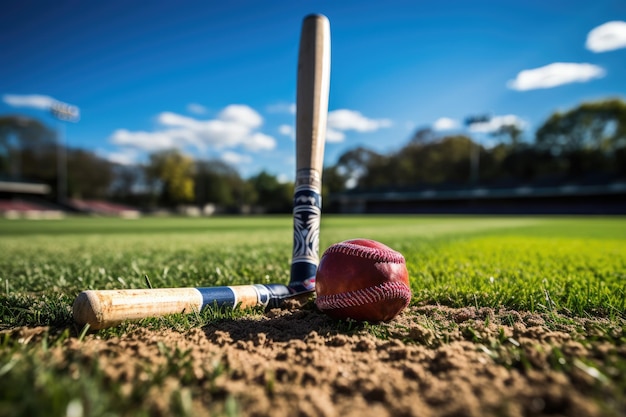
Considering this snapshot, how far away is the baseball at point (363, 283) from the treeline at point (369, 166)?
163 feet

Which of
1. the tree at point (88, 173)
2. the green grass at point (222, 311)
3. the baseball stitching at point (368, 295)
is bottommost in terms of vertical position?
the green grass at point (222, 311)

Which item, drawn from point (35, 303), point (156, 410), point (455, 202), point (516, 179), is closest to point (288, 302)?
point (156, 410)

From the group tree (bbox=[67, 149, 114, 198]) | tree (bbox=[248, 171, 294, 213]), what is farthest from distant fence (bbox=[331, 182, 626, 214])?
tree (bbox=[67, 149, 114, 198])

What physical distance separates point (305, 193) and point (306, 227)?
22 centimetres

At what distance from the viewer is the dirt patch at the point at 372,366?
0.99 meters

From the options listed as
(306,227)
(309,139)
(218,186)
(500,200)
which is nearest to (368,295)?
(306,227)

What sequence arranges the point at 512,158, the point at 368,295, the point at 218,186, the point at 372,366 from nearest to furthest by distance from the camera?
the point at 372,366, the point at 368,295, the point at 512,158, the point at 218,186

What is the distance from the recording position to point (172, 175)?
61.2m

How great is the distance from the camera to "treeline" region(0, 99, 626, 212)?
155 feet

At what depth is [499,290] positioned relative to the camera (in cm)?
241

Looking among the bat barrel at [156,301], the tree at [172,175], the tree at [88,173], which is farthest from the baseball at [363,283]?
the tree at [172,175]

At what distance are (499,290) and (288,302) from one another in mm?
1387

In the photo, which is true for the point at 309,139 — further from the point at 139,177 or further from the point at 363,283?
the point at 139,177

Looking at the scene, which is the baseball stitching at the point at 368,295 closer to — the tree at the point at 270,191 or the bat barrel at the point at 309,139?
the bat barrel at the point at 309,139
